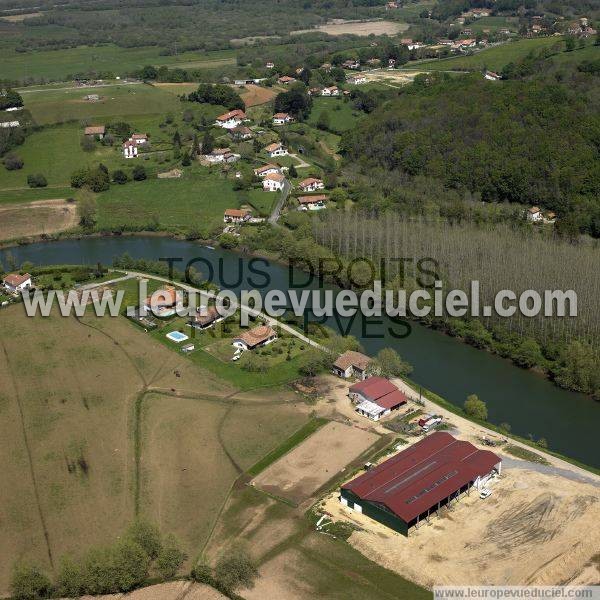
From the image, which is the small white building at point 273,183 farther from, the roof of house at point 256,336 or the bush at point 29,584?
the bush at point 29,584

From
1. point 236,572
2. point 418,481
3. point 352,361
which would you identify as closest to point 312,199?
point 352,361

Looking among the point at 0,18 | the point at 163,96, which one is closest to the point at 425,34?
the point at 163,96

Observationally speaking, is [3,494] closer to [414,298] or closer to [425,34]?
[414,298]

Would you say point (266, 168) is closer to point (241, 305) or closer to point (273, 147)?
point (273, 147)

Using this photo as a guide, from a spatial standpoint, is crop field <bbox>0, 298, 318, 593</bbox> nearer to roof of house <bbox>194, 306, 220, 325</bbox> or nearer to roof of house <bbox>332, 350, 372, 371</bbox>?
roof of house <bbox>194, 306, 220, 325</bbox>

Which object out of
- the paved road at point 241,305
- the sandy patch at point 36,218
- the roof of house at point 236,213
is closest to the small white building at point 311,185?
the roof of house at point 236,213
